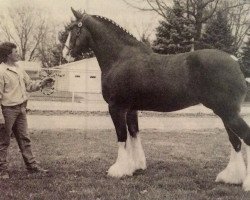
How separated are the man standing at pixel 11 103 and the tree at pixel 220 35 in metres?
19.1

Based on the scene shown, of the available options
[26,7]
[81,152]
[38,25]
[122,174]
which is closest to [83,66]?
[38,25]

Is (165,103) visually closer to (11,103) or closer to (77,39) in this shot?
(77,39)

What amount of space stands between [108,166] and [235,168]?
7.53ft

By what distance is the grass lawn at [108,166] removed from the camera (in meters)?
5.76

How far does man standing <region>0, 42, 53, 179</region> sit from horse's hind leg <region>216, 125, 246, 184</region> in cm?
295

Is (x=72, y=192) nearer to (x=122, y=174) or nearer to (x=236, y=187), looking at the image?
(x=122, y=174)

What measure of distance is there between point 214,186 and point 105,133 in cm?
687

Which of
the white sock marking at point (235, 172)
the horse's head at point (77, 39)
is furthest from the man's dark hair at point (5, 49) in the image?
the white sock marking at point (235, 172)

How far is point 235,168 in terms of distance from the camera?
639cm

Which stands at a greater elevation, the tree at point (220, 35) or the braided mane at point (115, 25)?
the tree at point (220, 35)

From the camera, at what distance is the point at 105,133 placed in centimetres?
1287

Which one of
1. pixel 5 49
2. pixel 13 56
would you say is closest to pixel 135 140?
pixel 13 56

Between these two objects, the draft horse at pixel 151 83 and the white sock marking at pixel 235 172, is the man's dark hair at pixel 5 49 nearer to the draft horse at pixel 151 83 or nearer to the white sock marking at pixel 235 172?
the draft horse at pixel 151 83

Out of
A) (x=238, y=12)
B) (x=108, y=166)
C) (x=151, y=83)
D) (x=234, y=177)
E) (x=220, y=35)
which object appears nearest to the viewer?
(x=234, y=177)
